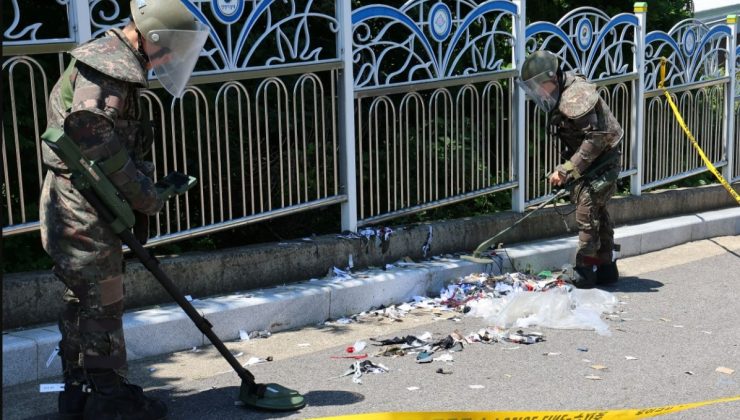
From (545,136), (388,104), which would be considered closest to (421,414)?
(388,104)

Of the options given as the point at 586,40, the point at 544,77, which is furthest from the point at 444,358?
the point at 586,40

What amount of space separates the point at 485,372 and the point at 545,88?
2660mm

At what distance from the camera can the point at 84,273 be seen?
162 inches

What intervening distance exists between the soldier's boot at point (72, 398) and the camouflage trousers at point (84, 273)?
2.5 inches

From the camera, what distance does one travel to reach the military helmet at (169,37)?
409 cm

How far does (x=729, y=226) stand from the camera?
9.70 meters

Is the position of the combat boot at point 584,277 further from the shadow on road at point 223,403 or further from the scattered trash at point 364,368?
the shadow on road at point 223,403

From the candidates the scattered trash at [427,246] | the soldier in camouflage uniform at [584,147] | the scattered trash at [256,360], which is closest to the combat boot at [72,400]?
the scattered trash at [256,360]

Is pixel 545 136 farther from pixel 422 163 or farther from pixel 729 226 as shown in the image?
pixel 729 226

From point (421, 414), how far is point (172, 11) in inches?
79.5

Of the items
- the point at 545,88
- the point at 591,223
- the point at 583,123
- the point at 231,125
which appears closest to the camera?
the point at 231,125

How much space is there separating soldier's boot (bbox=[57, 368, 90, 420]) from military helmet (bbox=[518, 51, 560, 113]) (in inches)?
163

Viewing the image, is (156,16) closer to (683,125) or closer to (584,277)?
(584,277)

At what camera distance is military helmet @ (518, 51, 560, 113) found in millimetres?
6953
